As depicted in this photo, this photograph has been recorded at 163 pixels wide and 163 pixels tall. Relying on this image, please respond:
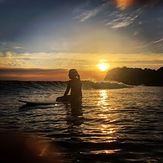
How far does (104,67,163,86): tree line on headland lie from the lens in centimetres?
9915

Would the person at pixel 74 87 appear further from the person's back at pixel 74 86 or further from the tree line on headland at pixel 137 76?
the tree line on headland at pixel 137 76

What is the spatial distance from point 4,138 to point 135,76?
104392 millimetres

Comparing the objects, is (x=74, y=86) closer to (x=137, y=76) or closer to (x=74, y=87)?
(x=74, y=87)

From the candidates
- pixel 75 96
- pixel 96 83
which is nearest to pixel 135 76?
pixel 96 83

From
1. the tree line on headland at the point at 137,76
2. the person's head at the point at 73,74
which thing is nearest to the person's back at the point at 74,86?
the person's head at the point at 73,74

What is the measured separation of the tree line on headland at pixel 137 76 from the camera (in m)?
99.2

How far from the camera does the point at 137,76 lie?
10938cm

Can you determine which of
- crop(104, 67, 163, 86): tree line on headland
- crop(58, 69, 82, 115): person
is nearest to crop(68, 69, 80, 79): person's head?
crop(58, 69, 82, 115): person

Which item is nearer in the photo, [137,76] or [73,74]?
[73,74]

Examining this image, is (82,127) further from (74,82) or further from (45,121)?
(74,82)

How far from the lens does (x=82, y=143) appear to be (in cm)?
798

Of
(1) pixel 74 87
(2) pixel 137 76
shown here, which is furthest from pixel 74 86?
(2) pixel 137 76

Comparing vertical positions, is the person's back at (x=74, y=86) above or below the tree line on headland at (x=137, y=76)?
below

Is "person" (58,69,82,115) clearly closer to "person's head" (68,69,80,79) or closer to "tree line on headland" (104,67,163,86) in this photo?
"person's head" (68,69,80,79)
